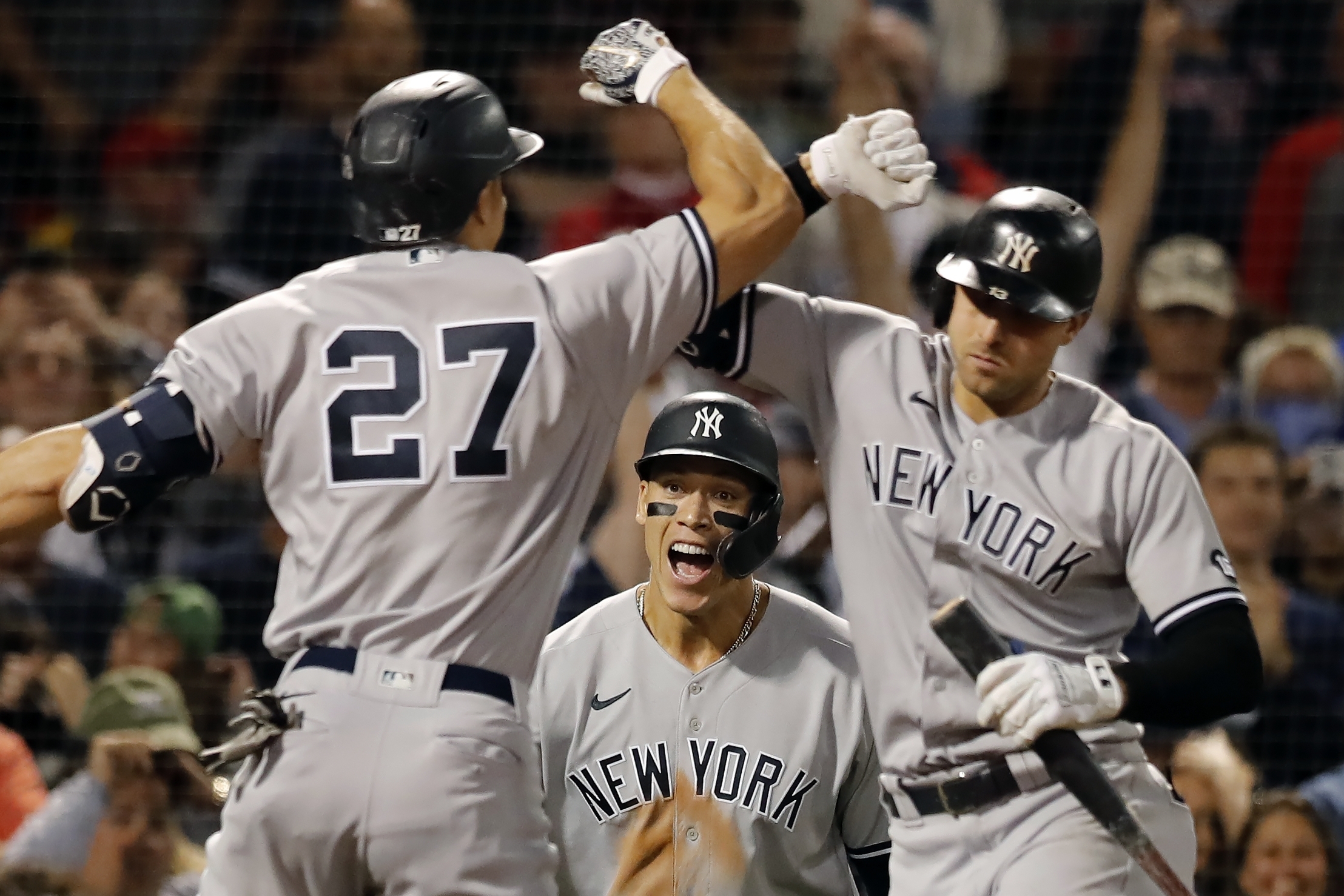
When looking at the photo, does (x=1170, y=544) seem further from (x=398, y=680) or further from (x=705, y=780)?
(x=398, y=680)

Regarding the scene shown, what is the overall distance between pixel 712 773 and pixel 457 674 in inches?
36.0

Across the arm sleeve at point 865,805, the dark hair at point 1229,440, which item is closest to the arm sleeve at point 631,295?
the arm sleeve at point 865,805

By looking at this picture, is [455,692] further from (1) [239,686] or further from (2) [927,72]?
(2) [927,72]

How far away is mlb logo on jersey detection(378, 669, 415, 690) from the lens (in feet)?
8.16

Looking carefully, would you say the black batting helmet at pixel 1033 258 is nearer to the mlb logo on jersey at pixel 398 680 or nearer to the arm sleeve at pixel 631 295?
the arm sleeve at pixel 631 295

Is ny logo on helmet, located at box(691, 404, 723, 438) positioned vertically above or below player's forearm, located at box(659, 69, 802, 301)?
below

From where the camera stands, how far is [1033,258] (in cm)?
287

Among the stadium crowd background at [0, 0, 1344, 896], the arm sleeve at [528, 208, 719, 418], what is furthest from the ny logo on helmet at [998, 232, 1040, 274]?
the stadium crowd background at [0, 0, 1344, 896]

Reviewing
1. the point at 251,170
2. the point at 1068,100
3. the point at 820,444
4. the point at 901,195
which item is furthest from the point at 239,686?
the point at 1068,100

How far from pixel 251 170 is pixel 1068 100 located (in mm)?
2945

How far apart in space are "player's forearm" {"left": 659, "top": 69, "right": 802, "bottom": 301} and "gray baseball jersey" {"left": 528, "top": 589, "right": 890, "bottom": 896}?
0.89m

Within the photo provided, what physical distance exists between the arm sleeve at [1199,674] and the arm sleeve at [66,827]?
278cm

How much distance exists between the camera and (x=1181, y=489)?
2.88m

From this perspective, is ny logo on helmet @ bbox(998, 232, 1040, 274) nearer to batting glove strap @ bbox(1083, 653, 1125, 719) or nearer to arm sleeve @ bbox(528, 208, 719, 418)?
arm sleeve @ bbox(528, 208, 719, 418)
